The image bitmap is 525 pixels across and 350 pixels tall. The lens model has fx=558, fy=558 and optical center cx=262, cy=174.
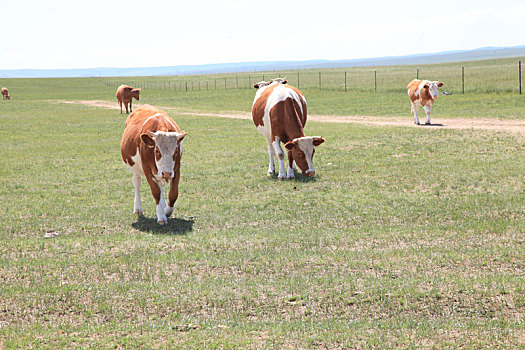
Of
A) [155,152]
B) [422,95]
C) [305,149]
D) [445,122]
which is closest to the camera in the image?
[155,152]

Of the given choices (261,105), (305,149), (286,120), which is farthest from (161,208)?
(261,105)

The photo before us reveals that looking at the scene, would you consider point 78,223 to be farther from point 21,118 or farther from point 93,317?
point 21,118

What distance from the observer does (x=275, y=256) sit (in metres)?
8.55

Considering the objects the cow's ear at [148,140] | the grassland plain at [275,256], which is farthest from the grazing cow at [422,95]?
the cow's ear at [148,140]

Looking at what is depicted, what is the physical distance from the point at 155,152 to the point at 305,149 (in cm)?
505

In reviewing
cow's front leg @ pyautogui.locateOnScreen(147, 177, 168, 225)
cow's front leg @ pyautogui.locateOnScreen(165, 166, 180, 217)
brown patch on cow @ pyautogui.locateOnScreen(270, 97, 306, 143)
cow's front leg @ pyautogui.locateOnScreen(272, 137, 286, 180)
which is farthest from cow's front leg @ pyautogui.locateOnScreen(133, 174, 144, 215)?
brown patch on cow @ pyautogui.locateOnScreen(270, 97, 306, 143)

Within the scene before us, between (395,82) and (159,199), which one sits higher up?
(395,82)

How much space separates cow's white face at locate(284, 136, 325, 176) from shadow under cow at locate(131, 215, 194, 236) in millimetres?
3933

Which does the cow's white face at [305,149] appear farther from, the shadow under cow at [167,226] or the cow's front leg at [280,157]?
the shadow under cow at [167,226]

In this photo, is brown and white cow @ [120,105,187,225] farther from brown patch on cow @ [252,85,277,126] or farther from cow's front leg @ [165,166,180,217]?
brown patch on cow @ [252,85,277,126]

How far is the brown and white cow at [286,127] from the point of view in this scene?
45.7 feet

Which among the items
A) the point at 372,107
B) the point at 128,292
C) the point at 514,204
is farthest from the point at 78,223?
the point at 372,107

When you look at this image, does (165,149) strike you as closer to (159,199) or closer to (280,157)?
(159,199)

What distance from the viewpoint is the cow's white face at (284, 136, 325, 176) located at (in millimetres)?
13773
